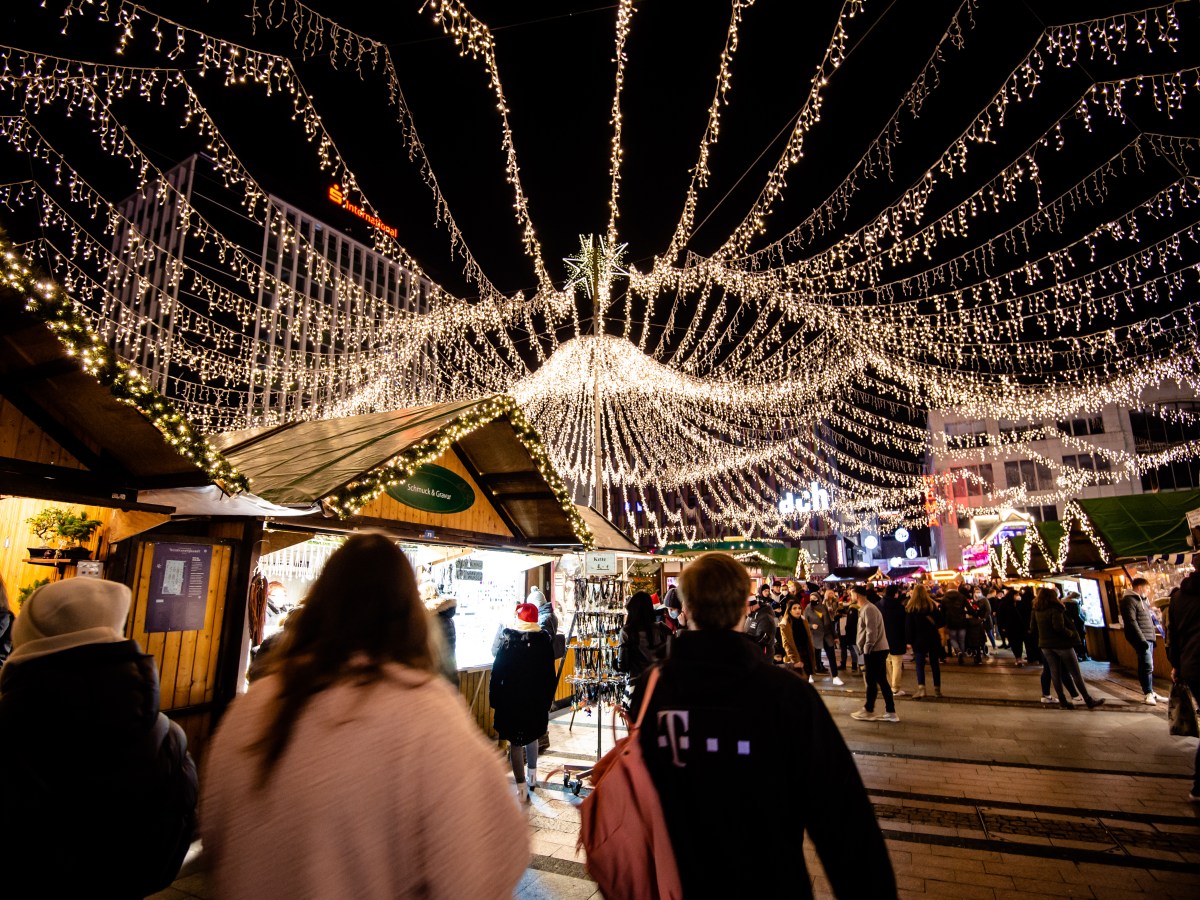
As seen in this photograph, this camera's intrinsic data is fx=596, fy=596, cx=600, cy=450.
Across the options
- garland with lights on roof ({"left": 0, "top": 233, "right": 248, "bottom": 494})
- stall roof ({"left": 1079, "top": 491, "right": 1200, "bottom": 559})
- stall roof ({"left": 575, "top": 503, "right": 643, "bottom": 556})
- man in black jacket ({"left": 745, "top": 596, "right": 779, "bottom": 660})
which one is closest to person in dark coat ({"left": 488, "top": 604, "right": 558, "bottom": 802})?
garland with lights on roof ({"left": 0, "top": 233, "right": 248, "bottom": 494})

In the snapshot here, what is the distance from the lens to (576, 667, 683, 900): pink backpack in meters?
1.74

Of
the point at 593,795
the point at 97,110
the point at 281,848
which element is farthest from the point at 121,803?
the point at 97,110

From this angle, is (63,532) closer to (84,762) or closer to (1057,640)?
(84,762)

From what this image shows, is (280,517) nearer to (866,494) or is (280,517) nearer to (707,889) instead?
(707,889)

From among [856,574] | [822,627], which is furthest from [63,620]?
[856,574]

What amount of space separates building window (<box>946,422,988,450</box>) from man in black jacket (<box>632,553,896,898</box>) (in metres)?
52.0

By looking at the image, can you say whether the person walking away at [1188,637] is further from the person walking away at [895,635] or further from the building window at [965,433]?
the building window at [965,433]

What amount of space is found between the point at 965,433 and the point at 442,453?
174 ft

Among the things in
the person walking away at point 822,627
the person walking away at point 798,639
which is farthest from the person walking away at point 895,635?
the person walking away at point 822,627

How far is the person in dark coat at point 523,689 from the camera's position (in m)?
5.47

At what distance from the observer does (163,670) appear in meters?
4.79

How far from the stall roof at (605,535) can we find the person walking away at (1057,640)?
588 centimetres

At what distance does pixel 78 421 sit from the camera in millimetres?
4191

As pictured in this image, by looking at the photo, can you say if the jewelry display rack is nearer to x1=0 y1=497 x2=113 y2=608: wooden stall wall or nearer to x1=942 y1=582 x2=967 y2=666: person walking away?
x1=0 y1=497 x2=113 y2=608: wooden stall wall
